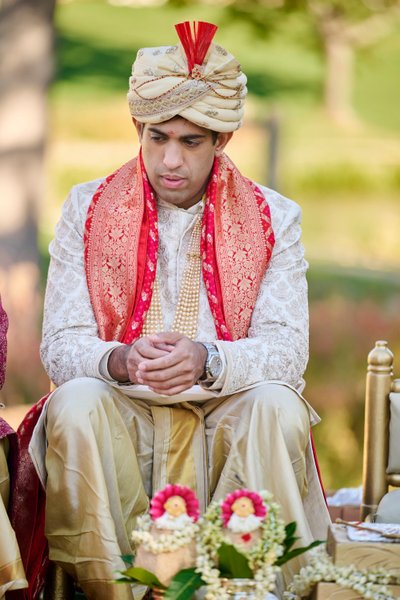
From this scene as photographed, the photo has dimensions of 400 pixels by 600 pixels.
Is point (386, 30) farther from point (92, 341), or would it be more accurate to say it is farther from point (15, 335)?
point (92, 341)

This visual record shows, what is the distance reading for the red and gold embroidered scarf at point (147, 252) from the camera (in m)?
4.80

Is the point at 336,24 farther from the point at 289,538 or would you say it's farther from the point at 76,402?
the point at 289,538

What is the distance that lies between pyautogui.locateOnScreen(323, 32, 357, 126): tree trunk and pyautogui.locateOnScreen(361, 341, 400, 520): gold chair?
9.43 metres

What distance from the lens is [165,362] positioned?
4344mm

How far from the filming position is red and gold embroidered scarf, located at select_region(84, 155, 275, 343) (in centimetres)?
480

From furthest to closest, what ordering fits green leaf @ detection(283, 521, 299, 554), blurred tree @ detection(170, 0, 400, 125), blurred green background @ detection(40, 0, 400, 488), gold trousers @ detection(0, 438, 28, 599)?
blurred green background @ detection(40, 0, 400, 488)
blurred tree @ detection(170, 0, 400, 125)
gold trousers @ detection(0, 438, 28, 599)
green leaf @ detection(283, 521, 299, 554)

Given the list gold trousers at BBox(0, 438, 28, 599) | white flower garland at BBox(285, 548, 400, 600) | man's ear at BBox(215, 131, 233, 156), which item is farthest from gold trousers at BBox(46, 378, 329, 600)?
man's ear at BBox(215, 131, 233, 156)

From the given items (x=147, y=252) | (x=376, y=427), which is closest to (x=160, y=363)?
(x=147, y=252)

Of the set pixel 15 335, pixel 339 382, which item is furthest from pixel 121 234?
pixel 339 382

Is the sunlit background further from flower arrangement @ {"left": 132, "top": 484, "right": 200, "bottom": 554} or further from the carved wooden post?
flower arrangement @ {"left": 132, "top": 484, "right": 200, "bottom": 554}

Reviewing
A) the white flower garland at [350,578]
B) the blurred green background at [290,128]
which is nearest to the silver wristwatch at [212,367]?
the white flower garland at [350,578]

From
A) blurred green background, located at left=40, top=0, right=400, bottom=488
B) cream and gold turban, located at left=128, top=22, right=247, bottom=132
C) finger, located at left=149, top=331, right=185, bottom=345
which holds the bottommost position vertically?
finger, located at left=149, top=331, right=185, bottom=345

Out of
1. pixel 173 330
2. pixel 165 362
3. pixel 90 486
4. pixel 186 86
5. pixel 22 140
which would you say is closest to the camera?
pixel 90 486

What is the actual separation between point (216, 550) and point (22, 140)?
5664 mm
